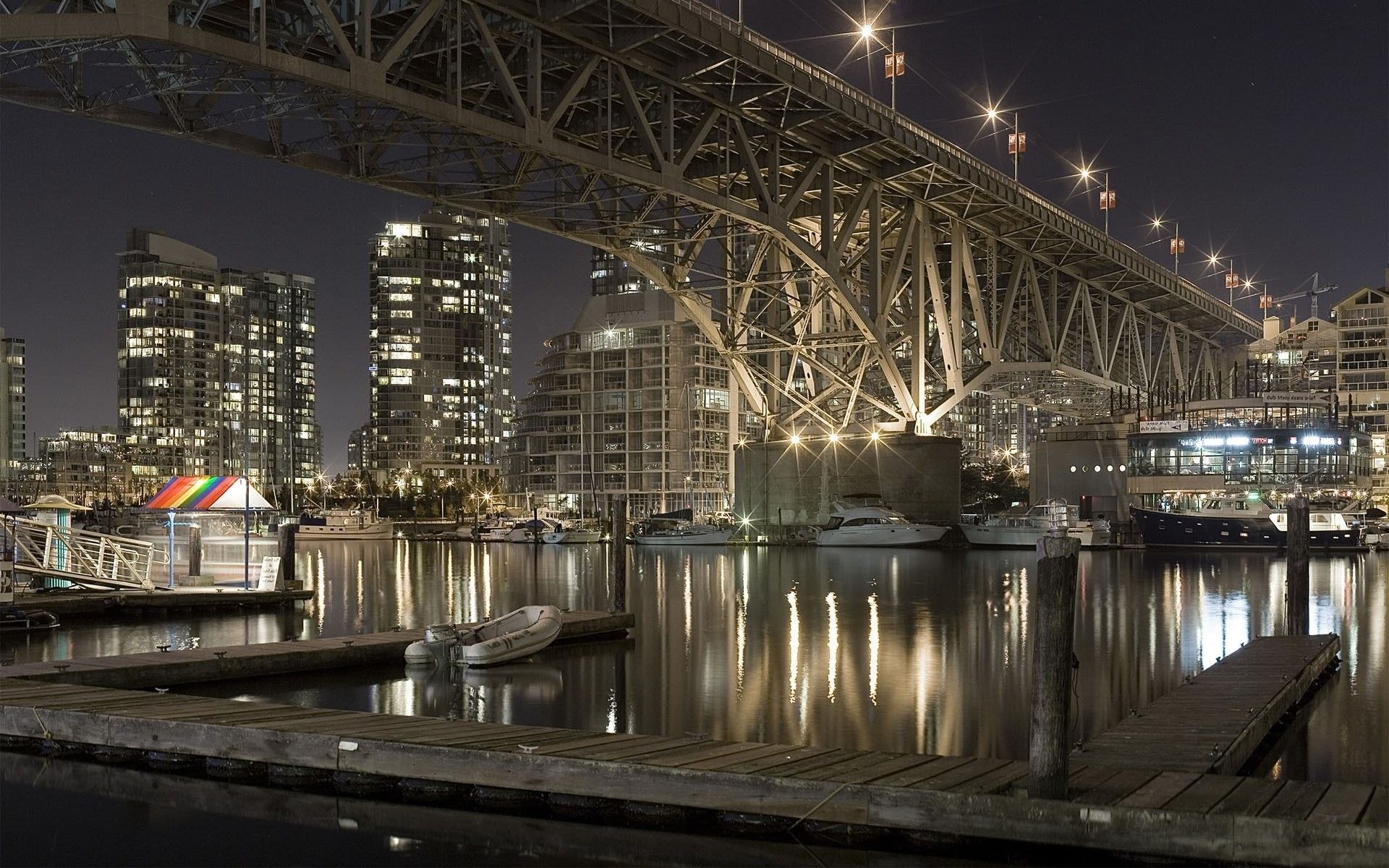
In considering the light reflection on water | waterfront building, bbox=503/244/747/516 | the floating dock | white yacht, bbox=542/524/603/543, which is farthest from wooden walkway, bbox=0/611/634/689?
waterfront building, bbox=503/244/747/516

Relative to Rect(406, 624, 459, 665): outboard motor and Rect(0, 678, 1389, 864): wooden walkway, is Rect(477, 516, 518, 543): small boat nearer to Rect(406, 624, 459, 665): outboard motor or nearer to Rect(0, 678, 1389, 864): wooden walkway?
Rect(406, 624, 459, 665): outboard motor

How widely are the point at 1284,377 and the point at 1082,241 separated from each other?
75.3 metres

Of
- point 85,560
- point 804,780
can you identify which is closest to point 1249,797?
point 804,780

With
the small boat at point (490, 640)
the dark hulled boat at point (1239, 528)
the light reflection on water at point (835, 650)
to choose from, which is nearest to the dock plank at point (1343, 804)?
the light reflection on water at point (835, 650)

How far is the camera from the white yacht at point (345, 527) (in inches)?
4274

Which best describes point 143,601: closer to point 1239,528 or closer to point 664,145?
point 664,145

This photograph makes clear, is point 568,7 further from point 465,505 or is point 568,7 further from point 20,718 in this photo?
point 465,505

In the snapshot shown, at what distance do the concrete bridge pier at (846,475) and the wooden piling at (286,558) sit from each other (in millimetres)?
35973

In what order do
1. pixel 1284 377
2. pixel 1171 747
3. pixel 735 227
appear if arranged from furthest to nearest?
1. pixel 1284 377
2. pixel 735 227
3. pixel 1171 747

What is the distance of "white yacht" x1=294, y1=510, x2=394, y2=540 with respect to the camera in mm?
108562

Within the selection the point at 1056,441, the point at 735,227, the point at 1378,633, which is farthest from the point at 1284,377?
the point at 1378,633

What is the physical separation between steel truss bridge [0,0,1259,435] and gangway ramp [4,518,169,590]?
10071 mm

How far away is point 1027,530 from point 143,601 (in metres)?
50.1

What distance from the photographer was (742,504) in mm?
72000
